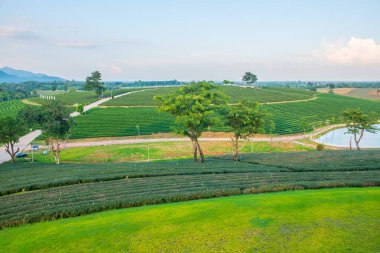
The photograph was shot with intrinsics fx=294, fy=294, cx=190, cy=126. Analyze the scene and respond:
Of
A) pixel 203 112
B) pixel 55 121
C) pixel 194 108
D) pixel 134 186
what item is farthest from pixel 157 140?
pixel 134 186

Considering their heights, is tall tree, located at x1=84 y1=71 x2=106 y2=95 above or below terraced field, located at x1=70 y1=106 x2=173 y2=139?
above

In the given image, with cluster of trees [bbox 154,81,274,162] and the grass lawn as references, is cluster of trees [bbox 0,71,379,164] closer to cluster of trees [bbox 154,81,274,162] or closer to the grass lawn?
cluster of trees [bbox 154,81,274,162]

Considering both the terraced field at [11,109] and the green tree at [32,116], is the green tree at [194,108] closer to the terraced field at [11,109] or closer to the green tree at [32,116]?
the green tree at [32,116]

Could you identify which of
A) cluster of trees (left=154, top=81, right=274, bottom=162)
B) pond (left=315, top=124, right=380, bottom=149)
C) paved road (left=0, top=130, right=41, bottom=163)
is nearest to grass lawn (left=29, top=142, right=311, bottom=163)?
paved road (left=0, top=130, right=41, bottom=163)

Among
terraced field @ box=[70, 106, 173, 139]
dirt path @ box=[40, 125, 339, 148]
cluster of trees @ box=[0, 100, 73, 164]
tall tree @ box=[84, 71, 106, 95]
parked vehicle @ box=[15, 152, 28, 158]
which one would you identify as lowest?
parked vehicle @ box=[15, 152, 28, 158]

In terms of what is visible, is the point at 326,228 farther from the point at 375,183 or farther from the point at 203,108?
the point at 203,108

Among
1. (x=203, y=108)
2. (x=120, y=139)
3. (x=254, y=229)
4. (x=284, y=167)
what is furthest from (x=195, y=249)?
(x=120, y=139)
